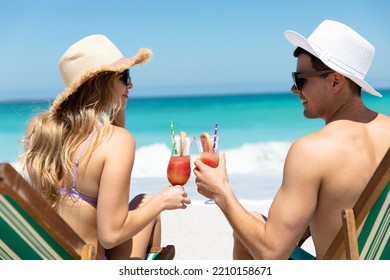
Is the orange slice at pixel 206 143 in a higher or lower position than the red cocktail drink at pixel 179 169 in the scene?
higher

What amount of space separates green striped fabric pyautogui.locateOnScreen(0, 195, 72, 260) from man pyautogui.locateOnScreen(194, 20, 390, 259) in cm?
79

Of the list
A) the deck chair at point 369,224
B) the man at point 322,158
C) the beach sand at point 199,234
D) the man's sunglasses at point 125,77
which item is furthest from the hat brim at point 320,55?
the beach sand at point 199,234

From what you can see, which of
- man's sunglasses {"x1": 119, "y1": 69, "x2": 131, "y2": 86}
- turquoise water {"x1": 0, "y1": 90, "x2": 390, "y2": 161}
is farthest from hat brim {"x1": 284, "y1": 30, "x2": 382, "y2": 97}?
turquoise water {"x1": 0, "y1": 90, "x2": 390, "y2": 161}

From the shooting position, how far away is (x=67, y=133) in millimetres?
2805

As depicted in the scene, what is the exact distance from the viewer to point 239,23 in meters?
47.7

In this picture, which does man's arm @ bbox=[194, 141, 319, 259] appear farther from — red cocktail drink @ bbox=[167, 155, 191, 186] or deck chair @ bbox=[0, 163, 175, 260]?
deck chair @ bbox=[0, 163, 175, 260]

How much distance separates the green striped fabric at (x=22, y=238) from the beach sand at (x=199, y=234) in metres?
3.08

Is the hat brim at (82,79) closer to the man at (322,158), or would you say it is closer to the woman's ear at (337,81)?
the man at (322,158)

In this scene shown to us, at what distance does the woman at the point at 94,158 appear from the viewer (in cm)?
263

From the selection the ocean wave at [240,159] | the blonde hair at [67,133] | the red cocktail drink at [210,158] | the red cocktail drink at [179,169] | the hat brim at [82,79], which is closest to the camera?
the blonde hair at [67,133]
